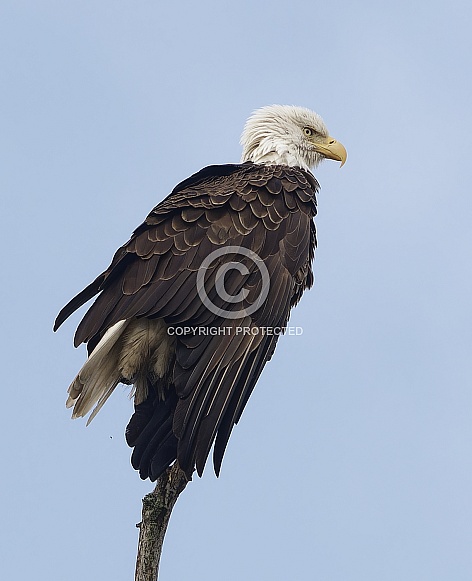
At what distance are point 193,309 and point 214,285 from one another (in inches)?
8.2

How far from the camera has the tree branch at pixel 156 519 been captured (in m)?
5.31

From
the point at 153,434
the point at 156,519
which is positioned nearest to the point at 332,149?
the point at 153,434

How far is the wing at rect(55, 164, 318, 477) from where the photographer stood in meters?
5.53

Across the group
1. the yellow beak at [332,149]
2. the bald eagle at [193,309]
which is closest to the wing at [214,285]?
the bald eagle at [193,309]

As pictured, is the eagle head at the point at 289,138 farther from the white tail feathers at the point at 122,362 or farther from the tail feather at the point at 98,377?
the tail feather at the point at 98,377

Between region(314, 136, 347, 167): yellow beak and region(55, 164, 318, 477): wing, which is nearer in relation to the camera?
region(55, 164, 318, 477): wing

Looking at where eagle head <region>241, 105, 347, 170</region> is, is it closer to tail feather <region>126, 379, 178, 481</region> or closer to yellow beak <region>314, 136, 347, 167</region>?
yellow beak <region>314, 136, 347, 167</region>

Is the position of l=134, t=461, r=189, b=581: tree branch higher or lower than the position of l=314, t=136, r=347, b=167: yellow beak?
lower

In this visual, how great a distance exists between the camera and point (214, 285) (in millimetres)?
5914

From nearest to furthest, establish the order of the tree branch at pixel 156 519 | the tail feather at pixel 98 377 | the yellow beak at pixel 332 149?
the tree branch at pixel 156 519 → the tail feather at pixel 98 377 → the yellow beak at pixel 332 149

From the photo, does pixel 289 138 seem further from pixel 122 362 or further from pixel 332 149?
pixel 122 362

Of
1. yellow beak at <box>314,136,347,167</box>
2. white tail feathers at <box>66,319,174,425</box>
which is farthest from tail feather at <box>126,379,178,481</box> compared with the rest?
yellow beak at <box>314,136,347,167</box>

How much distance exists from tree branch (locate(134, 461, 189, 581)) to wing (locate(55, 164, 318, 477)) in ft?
0.65

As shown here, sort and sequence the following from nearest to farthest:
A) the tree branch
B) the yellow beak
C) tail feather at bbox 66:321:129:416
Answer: the tree branch
tail feather at bbox 66:321:129:416
the yellow beak
